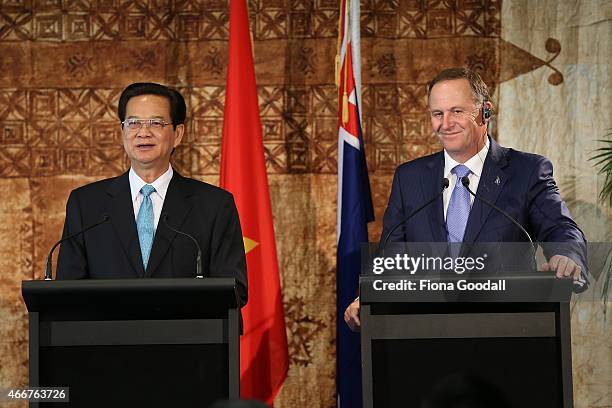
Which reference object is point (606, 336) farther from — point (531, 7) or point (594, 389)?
point (531, 7)

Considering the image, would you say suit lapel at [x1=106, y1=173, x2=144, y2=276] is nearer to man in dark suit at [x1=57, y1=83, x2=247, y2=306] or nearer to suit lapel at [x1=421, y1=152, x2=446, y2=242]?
man in dark suit at [x1=57, y1=83, x2=247, y2=306]

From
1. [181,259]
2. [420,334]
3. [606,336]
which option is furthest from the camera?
[606,336]

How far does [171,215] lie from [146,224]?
4.1 inches

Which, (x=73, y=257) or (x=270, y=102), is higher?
(x=270, y=102)

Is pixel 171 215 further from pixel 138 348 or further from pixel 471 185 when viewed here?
pixel 471 185

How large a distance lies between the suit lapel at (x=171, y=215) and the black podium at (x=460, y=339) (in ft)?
2.98

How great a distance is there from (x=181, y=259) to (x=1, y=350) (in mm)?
2311

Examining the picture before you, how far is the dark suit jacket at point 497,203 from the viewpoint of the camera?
330 cm

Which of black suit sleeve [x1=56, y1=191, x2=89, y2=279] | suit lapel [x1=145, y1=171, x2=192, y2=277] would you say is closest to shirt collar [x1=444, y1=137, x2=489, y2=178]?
suit lapel [x1=145, y1=171, x2=192, y2=277]

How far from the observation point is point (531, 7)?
514 centimetres

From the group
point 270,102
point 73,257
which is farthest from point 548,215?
point 270,102

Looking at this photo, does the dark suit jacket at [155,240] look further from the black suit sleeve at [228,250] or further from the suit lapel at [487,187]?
the suit lapel at [487,187]

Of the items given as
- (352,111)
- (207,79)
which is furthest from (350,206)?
(207,79)

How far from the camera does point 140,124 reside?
3508mm
